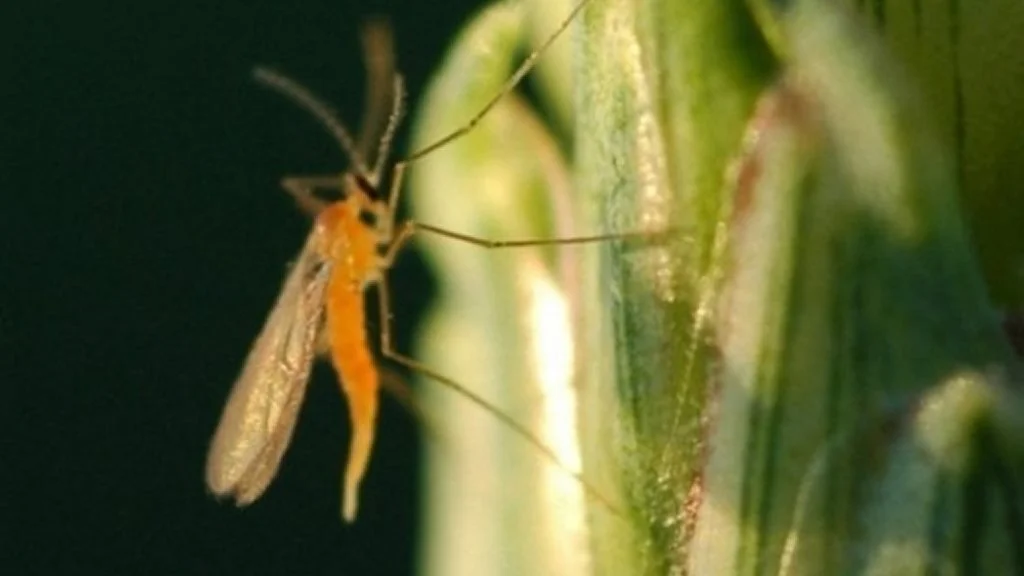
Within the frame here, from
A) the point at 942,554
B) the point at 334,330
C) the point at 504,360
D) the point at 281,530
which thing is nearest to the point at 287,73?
the point at 281,530

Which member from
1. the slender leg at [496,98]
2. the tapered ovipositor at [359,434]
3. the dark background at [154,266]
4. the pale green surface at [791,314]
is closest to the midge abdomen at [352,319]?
the tapered ovipositor at [359,434]

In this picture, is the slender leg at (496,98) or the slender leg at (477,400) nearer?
the slender leg at (477,400)

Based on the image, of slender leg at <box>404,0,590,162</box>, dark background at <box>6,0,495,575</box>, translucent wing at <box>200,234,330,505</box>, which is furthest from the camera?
dark background at <box>6,0,495,575</box>

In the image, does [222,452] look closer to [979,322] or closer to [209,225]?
[979,322]

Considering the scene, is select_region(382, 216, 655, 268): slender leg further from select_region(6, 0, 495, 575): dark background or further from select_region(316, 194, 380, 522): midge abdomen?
select_region(6, 0, 495, 575): dark background

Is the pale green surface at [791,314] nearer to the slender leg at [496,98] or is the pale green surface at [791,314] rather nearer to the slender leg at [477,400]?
the slender leg at [477,400]

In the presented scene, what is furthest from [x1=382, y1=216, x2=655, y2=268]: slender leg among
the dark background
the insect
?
the dark background

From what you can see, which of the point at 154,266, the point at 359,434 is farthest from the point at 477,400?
the point at 154,266
